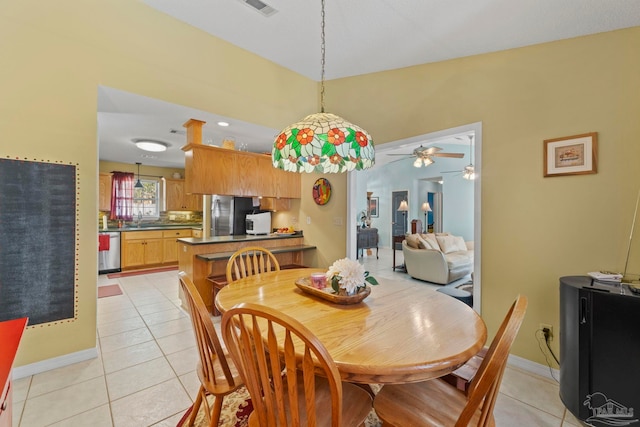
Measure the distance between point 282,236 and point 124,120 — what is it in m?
2.50

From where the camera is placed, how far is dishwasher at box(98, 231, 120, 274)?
530 centimetres

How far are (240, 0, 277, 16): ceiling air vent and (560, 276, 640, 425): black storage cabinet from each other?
3005 millimetres

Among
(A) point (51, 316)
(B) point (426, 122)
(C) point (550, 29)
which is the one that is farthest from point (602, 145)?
(A) point (51, 316)

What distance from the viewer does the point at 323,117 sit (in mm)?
1674

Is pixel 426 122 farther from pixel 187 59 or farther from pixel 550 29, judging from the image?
pixel 187 59

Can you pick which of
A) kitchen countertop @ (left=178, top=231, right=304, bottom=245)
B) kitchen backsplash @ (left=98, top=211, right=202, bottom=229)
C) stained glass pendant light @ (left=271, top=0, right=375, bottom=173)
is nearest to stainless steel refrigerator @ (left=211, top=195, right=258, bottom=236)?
kitchen countertop @ (left=178, top=231, right=304, bottom=245)

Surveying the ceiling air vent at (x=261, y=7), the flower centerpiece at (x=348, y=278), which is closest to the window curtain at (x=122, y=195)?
the ceiling air vent at (x=261, y=7)

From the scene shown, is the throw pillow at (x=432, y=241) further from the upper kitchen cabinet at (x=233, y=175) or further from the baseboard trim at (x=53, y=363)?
the baseboard trim at (x=53, y=363)

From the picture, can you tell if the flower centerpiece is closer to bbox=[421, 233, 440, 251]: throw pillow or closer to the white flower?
the white flower

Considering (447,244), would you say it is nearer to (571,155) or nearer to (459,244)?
(459,244)

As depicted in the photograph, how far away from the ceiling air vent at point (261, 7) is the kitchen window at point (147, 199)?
18.8 feet

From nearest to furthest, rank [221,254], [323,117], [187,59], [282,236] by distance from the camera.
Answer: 1. [323,117]
2. [187,59]
3. [221,254]
4. [282,236]

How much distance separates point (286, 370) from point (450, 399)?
0.84 metres

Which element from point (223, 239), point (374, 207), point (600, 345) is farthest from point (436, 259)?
point (374, 207)
